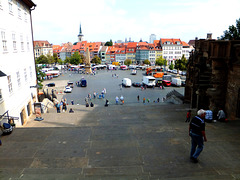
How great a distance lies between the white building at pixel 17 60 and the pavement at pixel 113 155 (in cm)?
413

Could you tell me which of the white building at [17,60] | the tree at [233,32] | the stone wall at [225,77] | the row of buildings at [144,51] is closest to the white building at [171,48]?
the row of buildings at [144,51]

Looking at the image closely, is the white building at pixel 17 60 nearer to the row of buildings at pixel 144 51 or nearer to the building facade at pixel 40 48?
the row of buildings at pixel 144 51

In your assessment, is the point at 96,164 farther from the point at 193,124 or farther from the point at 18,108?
the point at 18,108

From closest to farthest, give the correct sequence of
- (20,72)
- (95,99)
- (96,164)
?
(96,164)
(20,72)
(95,99)

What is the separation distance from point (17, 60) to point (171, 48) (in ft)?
350

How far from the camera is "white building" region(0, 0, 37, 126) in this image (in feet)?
43.5

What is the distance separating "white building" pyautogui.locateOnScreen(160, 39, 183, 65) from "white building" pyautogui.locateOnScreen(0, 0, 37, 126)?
99.5 meters

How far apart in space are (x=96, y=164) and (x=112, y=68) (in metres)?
87.1

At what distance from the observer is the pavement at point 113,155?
5645 mm

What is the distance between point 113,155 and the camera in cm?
679

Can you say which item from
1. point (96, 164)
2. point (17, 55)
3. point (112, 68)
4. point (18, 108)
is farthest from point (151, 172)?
point (112, 68)

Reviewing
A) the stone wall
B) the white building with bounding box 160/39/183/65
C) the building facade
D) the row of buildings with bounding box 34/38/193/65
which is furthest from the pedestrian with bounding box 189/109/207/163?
the building facade

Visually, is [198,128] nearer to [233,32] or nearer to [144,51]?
[233,32]

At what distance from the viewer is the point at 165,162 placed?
6.27 m
